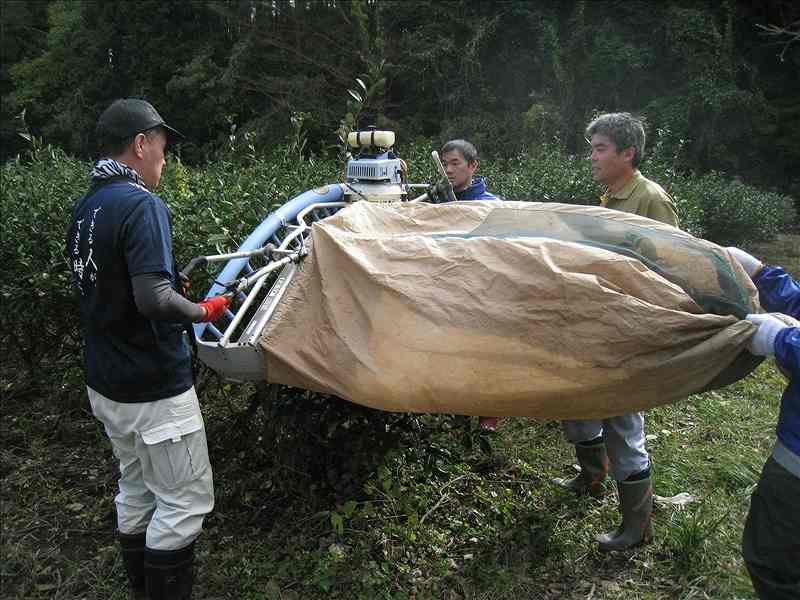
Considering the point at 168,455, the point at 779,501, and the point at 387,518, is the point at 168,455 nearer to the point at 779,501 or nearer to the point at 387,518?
the point at 387,518

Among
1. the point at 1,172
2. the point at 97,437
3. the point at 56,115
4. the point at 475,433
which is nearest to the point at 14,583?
the point at 97,437

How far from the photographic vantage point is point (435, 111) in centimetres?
1653

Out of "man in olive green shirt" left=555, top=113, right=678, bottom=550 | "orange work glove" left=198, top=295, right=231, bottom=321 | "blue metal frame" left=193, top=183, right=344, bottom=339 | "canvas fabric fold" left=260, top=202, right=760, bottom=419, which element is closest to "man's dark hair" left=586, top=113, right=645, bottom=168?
"man in olive green shirt" left=555, top=113, right=678, bottom=550

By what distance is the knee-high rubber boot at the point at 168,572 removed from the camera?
2791 millimetres

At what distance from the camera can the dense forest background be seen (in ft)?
48.6

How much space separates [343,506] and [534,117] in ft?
40.0

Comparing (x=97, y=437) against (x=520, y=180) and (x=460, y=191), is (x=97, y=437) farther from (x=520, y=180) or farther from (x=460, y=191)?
(x=520, y=180)

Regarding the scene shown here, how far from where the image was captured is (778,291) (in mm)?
2547

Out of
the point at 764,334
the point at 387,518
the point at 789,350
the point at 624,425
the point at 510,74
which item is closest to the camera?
the point at 789,350

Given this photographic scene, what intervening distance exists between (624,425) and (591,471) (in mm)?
645

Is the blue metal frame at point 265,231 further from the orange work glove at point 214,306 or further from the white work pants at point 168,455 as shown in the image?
the white work pants at point 168,455

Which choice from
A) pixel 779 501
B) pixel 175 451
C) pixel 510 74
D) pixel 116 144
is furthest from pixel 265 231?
pixel 510 74

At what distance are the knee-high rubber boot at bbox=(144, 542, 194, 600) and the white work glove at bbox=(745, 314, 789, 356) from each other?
220 cm

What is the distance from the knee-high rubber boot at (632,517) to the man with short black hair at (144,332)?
5.85ft
